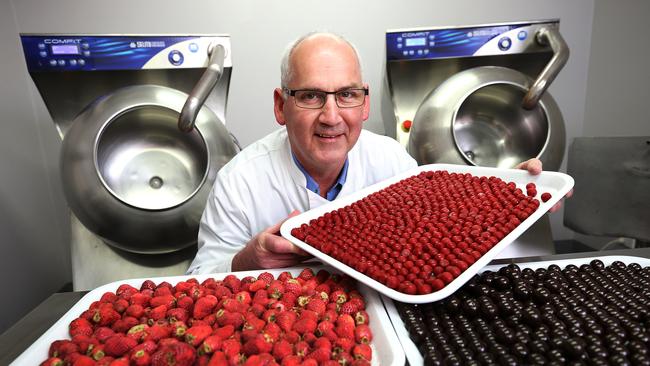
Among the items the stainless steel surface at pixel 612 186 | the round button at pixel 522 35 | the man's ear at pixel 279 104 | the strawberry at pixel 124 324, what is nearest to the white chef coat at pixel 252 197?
the man's ear at pixel 279 104

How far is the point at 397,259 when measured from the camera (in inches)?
29.2

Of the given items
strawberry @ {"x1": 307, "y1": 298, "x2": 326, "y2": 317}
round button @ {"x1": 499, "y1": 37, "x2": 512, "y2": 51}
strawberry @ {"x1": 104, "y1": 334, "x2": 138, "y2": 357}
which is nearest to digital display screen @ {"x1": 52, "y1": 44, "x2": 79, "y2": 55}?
strawberry @ {"x1": 104, "y1": 334, "x2": 138, "y2": 357}

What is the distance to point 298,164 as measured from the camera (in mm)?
1266

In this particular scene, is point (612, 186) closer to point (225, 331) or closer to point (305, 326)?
point (305, 326)

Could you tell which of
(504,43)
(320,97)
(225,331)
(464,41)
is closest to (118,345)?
(225,331)

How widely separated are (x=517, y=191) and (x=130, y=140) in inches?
52.4

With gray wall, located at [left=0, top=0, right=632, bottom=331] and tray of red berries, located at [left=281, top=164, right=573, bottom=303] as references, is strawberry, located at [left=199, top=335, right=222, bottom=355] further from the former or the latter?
gray wall, located at [left=0, top=0, right=632, bottom=331]

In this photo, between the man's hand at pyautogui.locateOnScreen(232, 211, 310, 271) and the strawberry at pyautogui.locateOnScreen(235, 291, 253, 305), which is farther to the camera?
the man's hand at pyautogui.locateOnScreen(232, 211, 310, 271)

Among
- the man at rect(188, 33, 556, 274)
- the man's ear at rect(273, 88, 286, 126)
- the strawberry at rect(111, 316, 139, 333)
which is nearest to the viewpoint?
the strawberry at rect(111, 316, 139, 333)

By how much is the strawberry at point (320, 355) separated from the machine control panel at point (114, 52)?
4.21 feet

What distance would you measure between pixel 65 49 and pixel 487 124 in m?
1.70

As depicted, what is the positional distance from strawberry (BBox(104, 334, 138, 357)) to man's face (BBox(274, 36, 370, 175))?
0.66 m

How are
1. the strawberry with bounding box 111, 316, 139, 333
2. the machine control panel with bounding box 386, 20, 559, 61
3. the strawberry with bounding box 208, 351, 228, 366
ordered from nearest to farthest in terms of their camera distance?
the strawberry with bounding box 208, 351, 228, 366
the strawberry with bounding box 111, 316, 139, 333
the machine control panel with bounding box 386, 20, 559, 61

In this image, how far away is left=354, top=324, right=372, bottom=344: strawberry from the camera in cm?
62
